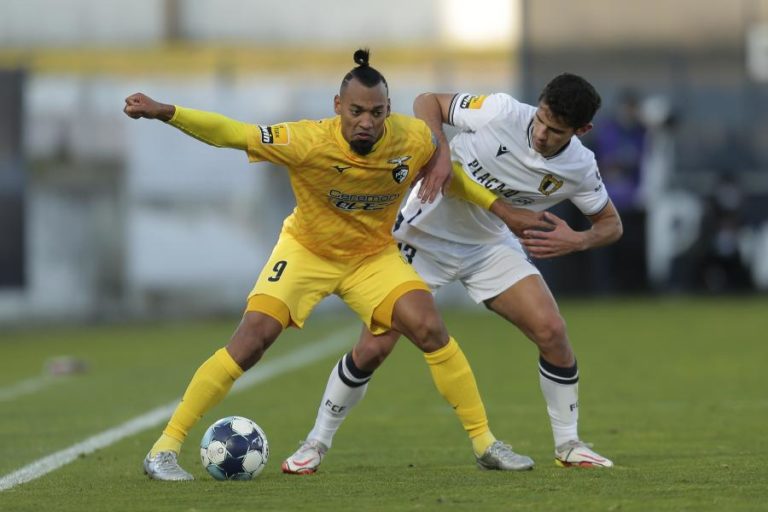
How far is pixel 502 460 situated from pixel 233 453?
1.30 metres

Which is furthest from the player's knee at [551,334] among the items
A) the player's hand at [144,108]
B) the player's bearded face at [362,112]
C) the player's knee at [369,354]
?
the player's hand at [144,108]

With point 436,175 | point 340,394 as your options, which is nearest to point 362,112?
point 436,175

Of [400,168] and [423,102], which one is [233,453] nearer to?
[400,168]

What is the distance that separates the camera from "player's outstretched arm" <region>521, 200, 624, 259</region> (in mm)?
8125

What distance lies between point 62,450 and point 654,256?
52.6 feet

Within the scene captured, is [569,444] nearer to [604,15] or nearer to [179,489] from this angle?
[179,489]

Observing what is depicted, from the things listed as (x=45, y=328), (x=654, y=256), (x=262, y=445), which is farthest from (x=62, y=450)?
(x=654, y=256)

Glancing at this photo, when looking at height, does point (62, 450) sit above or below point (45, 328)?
above

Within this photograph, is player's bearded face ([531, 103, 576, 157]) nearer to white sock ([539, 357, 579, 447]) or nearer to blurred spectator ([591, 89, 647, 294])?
white sock ([539, 357, 579, 447])

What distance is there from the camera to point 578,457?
810 centimetres

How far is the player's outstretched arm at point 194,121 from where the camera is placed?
7.36 meters

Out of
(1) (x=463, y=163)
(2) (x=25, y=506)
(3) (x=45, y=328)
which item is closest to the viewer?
(2) (x=25, y=506)

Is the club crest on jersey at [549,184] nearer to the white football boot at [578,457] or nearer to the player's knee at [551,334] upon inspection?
the player's knee at [551,334]

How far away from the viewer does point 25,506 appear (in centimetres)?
684
